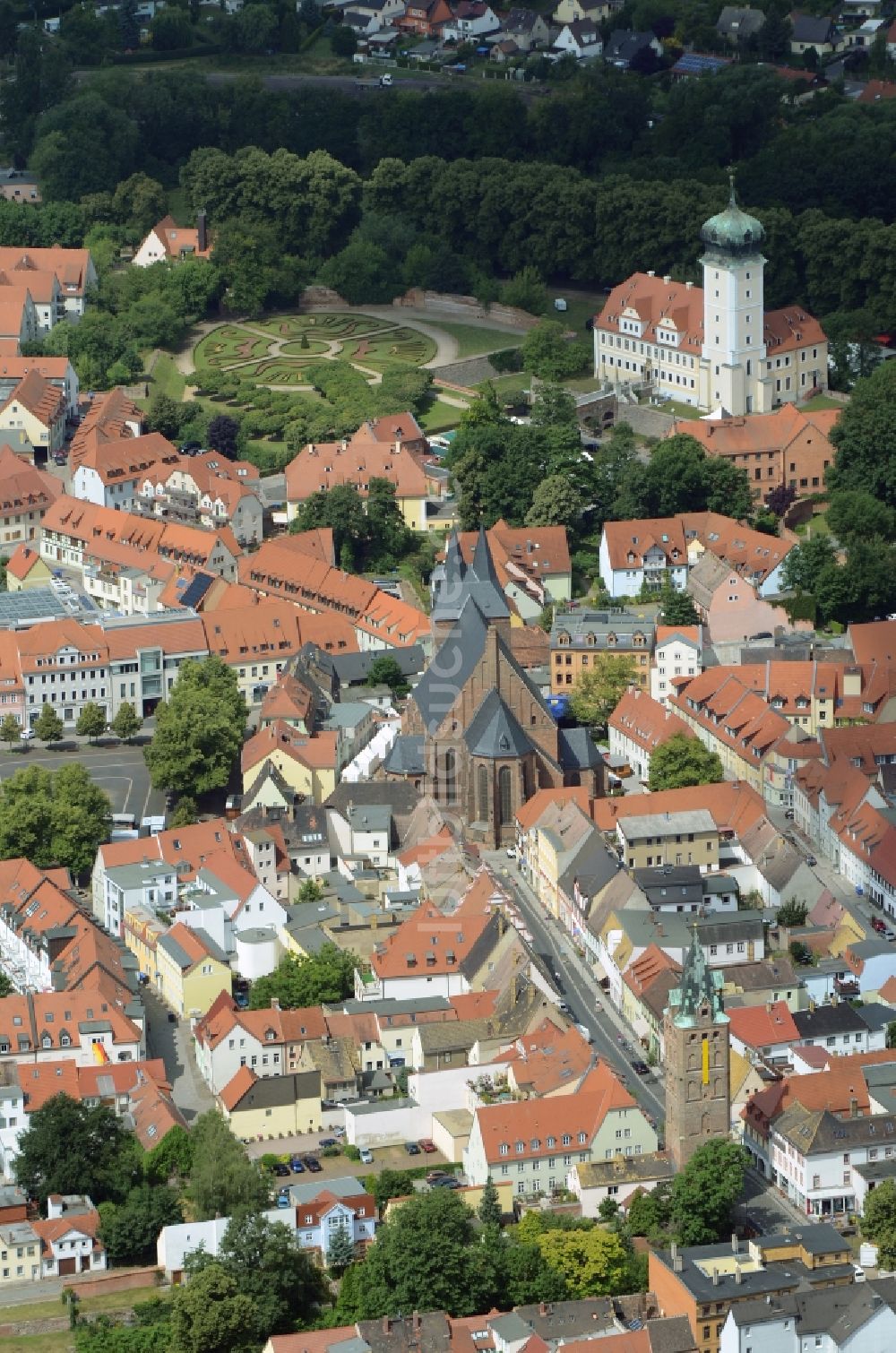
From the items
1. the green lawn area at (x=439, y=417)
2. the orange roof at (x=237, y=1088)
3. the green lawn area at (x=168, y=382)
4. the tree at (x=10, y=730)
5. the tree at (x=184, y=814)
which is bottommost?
the orange roof at (x=237, y=1088)

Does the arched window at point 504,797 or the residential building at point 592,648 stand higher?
the residential building at point 592,648

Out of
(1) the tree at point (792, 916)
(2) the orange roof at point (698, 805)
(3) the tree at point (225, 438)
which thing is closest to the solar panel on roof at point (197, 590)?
(3) the tree at point (225, 438)

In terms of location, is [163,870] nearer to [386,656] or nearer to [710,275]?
[386,656]

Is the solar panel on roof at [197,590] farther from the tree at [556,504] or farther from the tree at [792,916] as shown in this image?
the tree at [792,916]

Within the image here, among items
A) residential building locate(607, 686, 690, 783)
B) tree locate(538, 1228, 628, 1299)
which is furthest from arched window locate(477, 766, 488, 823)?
tree locate(538, 1228, 628, 1299)

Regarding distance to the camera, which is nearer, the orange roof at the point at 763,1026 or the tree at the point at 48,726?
the orange roof at the point at 763,1026

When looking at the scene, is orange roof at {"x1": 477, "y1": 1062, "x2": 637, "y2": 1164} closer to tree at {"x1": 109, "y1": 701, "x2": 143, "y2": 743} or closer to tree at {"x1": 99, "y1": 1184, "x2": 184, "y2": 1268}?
tree at {"x1": 99, "y1": 1184, "x2": 184, "y2": 1268}
